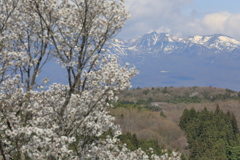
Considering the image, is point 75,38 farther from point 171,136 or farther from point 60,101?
point 171,136

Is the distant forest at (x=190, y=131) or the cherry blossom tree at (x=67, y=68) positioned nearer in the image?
the cherry blossom tree at (x=67, y=68)

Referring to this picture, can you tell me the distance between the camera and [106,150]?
11828 millimetres

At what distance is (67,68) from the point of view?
11.1m

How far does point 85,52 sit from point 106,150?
12.5 ft

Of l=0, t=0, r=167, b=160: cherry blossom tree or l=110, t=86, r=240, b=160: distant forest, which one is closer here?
l=0, t=0, r=167, b=160: cherry blossom tree

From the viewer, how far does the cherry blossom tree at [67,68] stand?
10.7 meters

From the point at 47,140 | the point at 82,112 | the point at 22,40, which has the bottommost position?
the point at 47,140

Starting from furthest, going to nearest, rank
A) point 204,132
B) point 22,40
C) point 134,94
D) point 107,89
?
point 134,94, point 204,132, point 22,40, point 107,89

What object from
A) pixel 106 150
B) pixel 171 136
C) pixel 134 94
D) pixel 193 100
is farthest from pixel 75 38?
pixel 134 94

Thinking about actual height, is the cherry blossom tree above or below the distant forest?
below

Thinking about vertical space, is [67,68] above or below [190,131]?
below

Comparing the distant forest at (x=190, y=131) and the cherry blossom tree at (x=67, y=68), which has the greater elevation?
the distant forest at (x=190, y=131)

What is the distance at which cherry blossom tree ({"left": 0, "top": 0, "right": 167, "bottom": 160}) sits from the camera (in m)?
10.7

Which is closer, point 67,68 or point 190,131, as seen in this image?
point 67,68
